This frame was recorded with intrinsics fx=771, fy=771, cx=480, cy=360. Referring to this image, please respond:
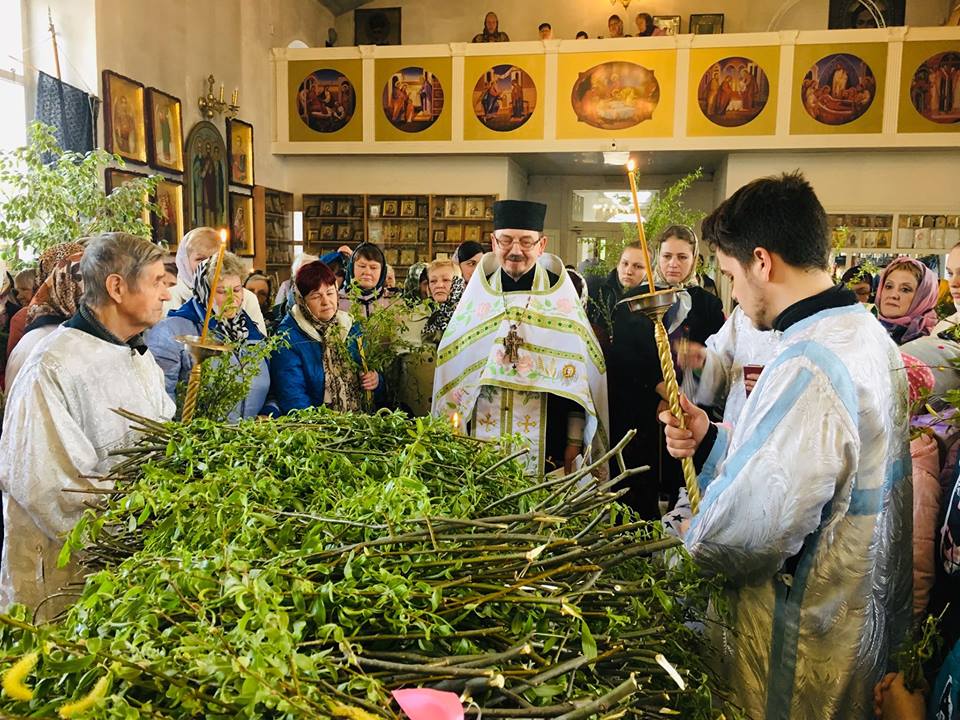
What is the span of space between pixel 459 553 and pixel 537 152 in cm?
1205

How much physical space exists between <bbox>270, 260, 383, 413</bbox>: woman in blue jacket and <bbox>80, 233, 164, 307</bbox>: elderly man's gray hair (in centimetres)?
157

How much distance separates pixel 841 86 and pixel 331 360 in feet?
34.6

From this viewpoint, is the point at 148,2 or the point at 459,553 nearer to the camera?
the point at 459,553

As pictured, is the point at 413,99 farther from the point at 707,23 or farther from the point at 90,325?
the point at 90,325

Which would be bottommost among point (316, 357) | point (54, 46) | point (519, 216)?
point (316, 357)

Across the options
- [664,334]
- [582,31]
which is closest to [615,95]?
[582,31]

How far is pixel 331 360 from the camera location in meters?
3.95

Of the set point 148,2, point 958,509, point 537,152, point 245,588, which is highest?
point 148,2

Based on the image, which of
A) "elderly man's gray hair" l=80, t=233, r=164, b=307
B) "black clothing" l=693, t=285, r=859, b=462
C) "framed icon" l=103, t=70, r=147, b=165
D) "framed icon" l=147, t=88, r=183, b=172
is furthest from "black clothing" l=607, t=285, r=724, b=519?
"framed icon" l=147, t=88, r=183, b=172

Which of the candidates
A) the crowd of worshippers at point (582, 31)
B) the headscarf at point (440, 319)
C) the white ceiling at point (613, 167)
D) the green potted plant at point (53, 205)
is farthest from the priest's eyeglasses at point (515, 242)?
the crowd of worshippers at point (582, 31)

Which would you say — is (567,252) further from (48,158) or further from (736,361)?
(736,361)

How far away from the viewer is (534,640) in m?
0.95

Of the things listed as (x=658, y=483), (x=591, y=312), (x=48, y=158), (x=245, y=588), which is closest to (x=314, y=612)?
(x=245, y=588)

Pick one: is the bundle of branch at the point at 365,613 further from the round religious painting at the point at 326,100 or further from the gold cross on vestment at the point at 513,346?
the round religious painting at the point at 326,100
